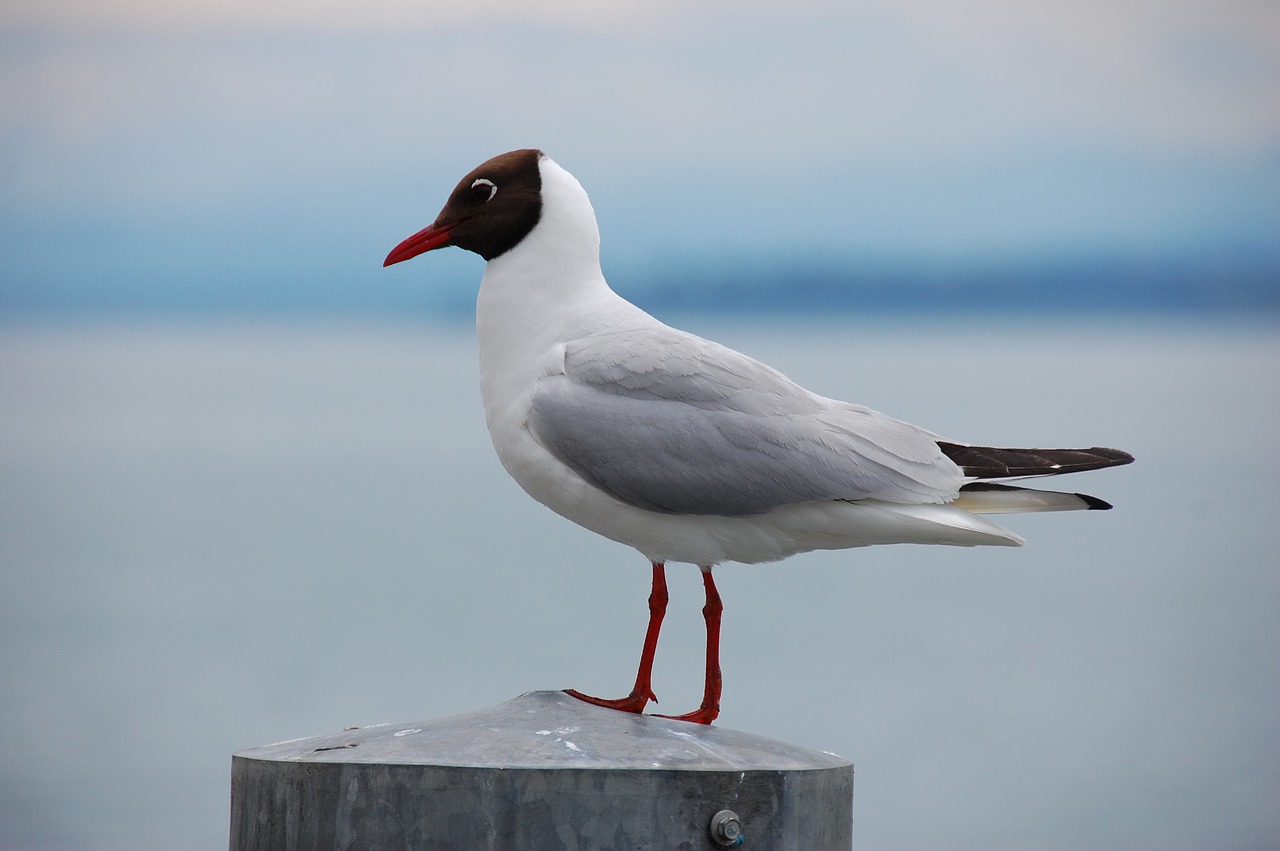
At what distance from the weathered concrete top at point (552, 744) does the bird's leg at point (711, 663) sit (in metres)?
0.24

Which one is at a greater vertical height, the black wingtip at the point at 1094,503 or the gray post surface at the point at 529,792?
the black wingtip at the point at 1094,503

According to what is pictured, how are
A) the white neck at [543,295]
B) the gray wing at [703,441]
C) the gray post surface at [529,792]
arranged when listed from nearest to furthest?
1. the gray post surface at [529,792]
2. the gray wing at [703,441]
3. the white neck at [543,295]

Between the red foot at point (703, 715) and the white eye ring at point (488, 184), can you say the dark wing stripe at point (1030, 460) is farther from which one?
the white eye ring at point (488, 184)

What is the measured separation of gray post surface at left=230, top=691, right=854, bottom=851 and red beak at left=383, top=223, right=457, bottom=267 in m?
1.35

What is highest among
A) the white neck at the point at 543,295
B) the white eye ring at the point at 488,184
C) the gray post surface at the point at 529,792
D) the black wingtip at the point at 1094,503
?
the white eye ring at the point at 488,184

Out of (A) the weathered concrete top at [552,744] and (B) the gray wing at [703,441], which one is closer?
(A) the weathered concrete top at [552,744]

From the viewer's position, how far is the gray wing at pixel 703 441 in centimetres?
314

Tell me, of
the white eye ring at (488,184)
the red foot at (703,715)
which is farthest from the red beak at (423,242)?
the red foot at (703,715)

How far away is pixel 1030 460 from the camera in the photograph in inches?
128

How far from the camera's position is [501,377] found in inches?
134

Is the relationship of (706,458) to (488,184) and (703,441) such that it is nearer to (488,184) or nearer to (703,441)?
(703,441)

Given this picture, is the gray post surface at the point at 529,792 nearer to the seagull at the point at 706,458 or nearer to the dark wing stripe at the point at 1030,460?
the seagull at the point at 706,458

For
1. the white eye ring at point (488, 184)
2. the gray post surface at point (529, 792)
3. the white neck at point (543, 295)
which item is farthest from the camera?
the white eye ring at point (488, 184)

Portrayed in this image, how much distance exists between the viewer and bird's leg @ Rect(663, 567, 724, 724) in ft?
10.6
